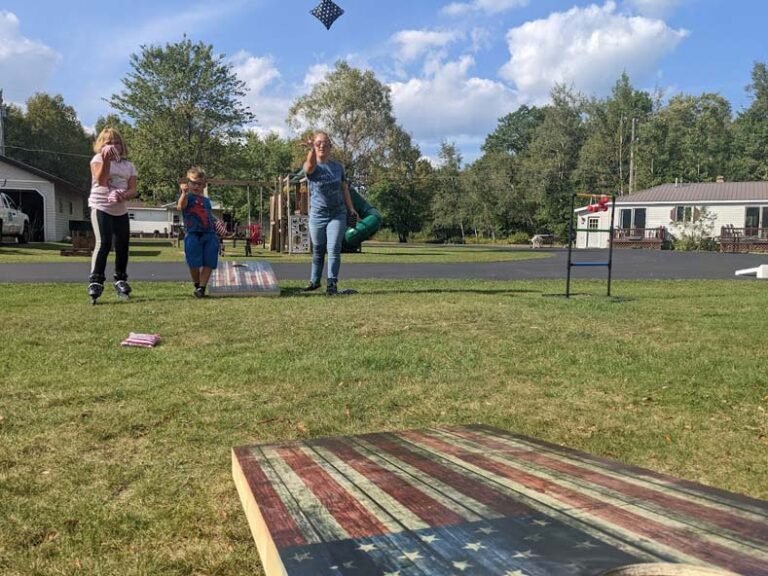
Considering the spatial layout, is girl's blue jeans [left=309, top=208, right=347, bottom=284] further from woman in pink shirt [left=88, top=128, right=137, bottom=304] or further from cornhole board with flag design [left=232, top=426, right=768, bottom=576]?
cornhole board with flag design [left=232, top=426, right=768, bottom=576]

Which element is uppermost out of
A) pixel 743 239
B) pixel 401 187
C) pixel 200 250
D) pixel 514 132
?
pixel 514 132

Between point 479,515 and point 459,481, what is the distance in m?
0.34

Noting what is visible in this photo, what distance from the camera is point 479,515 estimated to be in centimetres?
166

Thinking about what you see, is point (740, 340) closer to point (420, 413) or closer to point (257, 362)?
point (420, 413)

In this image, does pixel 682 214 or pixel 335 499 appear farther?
pixel 682 214

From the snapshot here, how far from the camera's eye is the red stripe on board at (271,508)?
1.51 meters

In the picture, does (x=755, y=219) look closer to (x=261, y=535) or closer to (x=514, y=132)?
(x=261, y=535)

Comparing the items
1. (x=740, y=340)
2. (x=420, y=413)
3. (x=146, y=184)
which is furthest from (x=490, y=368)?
(x=146, y=184)

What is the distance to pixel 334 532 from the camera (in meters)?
1.56

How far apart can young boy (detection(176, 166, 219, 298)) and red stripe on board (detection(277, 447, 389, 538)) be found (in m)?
5.69

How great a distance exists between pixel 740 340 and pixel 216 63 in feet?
147

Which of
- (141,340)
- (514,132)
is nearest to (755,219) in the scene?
(141,340)

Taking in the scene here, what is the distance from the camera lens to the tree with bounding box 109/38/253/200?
4288 centimetres

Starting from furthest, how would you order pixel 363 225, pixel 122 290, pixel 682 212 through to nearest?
pixel 682 212
pixel 363 225
pixel 122 290
